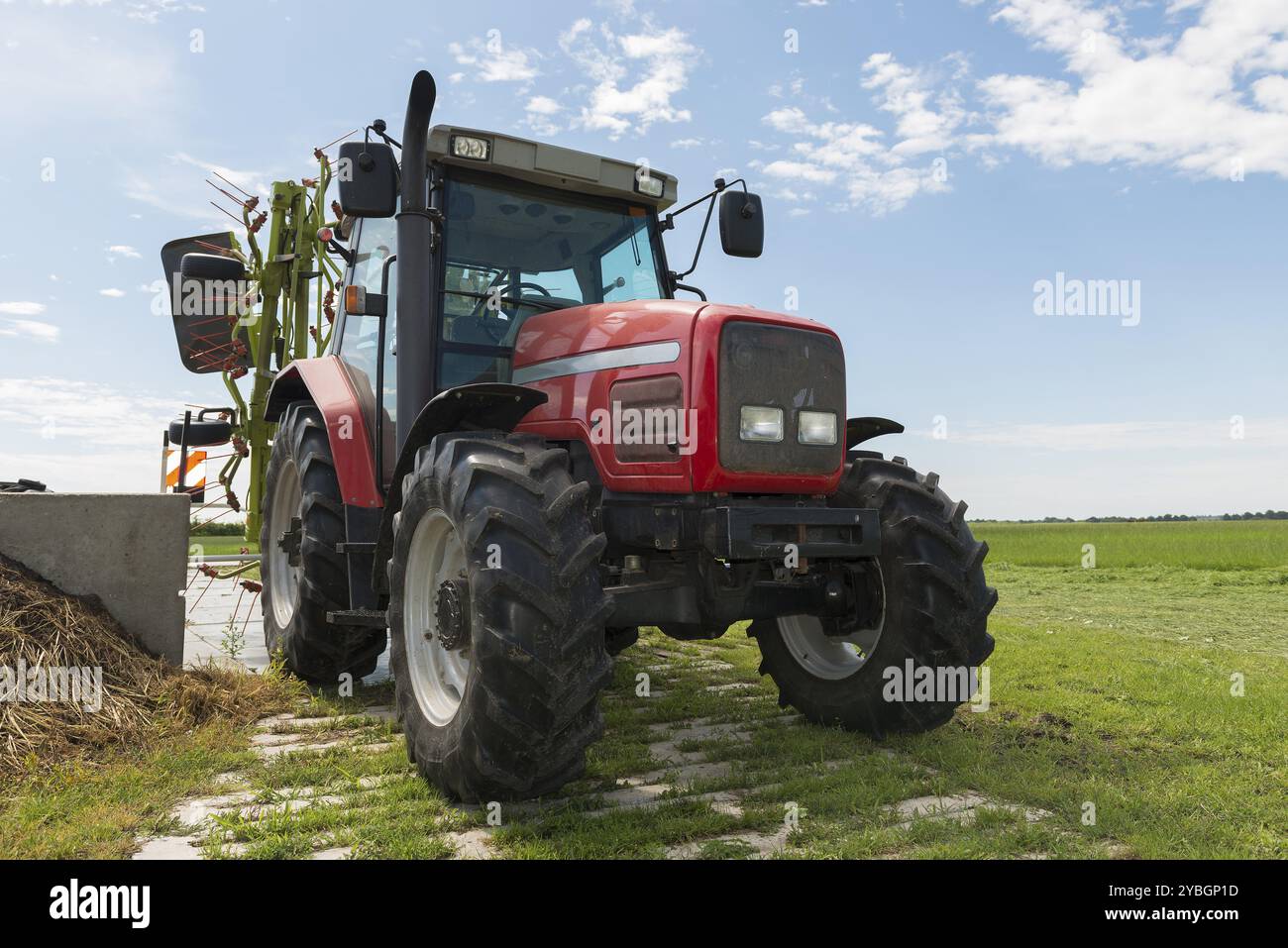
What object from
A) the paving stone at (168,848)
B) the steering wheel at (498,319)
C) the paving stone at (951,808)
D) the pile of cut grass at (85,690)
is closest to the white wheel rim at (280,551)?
the pile of cut grass at (85,690)

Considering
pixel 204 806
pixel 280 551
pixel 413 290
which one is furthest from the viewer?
pixel 280 551

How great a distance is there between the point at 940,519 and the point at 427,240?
2754mm

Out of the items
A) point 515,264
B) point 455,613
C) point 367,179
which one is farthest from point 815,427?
point 367,179

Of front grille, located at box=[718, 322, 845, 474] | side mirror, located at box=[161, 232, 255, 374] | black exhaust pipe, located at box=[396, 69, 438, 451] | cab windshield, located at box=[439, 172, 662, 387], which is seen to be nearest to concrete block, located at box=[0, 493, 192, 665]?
black exhaust pipe, located at box=[396, 69, 438, 451]

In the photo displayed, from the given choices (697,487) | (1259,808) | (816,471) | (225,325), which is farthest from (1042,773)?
(225,325)

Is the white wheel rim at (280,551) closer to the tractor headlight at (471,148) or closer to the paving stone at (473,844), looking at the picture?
the tractor headlight at (471,148)

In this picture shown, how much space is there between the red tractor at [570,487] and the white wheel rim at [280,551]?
87 centimetres

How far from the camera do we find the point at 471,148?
4.55m

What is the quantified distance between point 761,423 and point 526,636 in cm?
136

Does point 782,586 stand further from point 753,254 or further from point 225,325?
point 225,325

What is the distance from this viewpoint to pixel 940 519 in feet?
14.4

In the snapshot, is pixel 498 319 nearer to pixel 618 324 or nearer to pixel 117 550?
pixel 618 324

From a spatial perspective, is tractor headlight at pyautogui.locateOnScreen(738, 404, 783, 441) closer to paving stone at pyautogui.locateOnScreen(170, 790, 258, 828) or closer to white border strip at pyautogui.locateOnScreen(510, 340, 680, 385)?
white border strip at pyautogui.locateOnScreen(510, 340, 680, 385)

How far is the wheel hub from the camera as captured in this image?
362 cm
